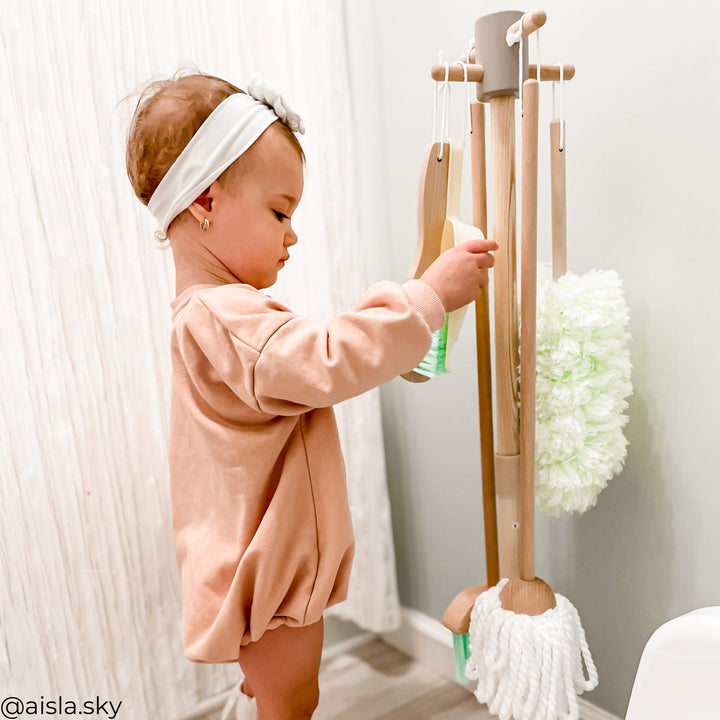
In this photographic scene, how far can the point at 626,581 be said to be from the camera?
1026 mm

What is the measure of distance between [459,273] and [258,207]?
26 centimetres

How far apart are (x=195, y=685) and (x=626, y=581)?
2.47 feet

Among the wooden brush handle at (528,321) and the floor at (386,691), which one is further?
the floor at (386,691)

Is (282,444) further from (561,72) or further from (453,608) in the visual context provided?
(561,72)

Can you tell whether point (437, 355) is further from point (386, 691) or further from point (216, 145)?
point (386, 691)

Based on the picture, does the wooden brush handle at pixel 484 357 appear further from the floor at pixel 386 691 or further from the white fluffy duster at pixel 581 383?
the floor at pixel 386 691

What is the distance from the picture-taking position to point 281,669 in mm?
917

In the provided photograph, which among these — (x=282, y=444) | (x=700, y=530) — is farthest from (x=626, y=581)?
(x=282, y=444)

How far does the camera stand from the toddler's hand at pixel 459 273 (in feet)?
2.63

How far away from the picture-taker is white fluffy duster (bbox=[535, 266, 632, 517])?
0.87m

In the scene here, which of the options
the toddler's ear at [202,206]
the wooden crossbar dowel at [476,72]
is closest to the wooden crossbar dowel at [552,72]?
the wooden crossbar dowel at [476,72]

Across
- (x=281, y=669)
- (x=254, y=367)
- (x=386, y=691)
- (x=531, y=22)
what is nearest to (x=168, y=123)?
(x=254, y=367)

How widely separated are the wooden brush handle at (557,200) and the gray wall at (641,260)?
0.09 meters

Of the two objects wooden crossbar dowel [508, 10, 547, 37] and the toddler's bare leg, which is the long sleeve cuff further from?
the toddler's bare leg
